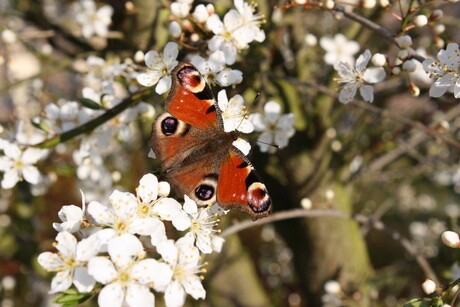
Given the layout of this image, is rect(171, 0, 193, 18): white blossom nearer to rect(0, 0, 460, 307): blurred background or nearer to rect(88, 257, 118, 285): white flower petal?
rect(0, 0, 460, 307): blurred background

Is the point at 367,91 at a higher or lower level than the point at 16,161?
higher

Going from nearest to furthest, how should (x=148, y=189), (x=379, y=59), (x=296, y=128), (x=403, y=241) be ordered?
1. (x=148, y=189)
2. (x=379, y=59)
3. (x=403, y=241)
4. (x=296, y=128)

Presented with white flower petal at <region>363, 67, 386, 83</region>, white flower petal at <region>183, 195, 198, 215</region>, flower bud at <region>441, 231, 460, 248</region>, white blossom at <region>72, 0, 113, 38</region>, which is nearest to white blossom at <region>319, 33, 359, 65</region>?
white flower petal at <region>363, 67, 386, 83</region>

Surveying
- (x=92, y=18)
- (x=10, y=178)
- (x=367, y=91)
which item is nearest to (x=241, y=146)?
(x=367, y=91)

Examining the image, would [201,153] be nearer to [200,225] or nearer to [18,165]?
[200,225]

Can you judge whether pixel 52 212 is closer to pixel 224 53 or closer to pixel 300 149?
pixel 300 149

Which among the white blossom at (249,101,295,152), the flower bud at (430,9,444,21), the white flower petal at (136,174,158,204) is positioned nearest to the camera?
the white flower petal at (136,174,158,204)

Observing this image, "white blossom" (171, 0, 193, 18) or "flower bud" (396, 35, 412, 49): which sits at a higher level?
"flower bud" (396, 35, 412, 49)
